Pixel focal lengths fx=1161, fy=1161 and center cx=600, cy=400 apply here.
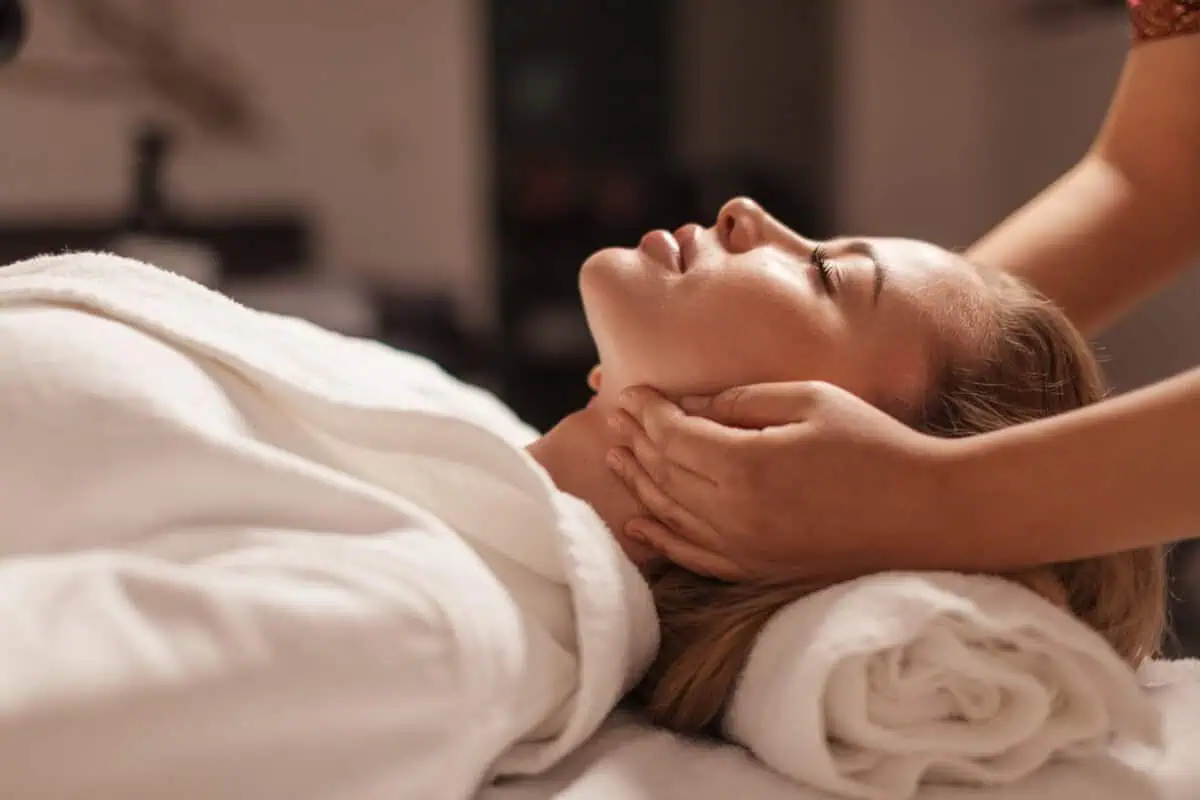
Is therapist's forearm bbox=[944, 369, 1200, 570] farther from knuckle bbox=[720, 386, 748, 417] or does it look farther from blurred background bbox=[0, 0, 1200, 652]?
blurred background bbox=[0, 0, 1200, 652]

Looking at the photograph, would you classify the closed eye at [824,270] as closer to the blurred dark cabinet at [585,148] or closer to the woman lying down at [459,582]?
the woman lying down at [459,582]

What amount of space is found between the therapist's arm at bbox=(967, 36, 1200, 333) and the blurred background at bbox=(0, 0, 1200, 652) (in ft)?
7.95

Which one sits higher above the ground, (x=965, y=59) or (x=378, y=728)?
(x=965, y=59)

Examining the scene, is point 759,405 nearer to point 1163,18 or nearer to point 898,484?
point 898,484

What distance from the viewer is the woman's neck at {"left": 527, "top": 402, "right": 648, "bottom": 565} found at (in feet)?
3.10

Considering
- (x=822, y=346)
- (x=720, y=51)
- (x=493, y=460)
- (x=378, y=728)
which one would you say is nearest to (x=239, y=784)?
(x=378, y=728)

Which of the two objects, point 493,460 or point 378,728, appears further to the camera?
point 493,460

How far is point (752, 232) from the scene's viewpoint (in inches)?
40.6

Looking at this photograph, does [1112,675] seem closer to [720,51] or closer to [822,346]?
[822,346]

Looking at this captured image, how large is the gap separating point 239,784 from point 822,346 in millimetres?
535

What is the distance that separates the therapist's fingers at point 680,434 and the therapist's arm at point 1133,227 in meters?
0.44

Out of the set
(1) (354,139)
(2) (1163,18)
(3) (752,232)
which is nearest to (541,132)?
(1) (354,139)

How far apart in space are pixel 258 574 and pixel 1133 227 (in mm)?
923

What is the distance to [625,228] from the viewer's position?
397 centimetres
